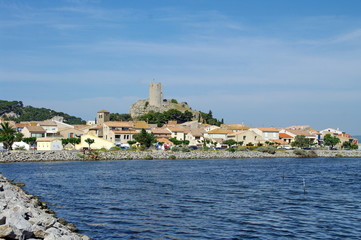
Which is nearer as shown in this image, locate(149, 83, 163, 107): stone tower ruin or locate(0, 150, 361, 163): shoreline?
locate(0, 150, 361, 163): shoreline

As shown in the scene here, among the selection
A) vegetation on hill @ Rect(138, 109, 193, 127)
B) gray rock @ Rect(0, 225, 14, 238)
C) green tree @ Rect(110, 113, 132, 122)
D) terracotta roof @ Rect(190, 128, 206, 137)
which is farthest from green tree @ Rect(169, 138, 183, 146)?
gray rock @ Rect(0, 225, 14, 238)

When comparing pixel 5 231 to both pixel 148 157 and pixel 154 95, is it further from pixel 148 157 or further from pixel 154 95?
pixel 154 95

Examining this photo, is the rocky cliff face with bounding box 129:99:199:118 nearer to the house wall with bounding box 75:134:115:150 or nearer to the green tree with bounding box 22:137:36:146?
the house wall with bounding box 75:134:115:150

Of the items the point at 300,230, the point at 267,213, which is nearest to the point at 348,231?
the point at 300,230

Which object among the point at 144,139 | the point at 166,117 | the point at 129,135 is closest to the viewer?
the point at 144,139

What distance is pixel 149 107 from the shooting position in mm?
155000

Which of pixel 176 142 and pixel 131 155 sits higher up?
pixel 176 142

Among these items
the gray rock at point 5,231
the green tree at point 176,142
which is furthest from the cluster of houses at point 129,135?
the gray rock at point 5,231

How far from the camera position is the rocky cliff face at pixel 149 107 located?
154 metres

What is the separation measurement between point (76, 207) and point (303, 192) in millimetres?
15604

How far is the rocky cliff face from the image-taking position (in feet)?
506

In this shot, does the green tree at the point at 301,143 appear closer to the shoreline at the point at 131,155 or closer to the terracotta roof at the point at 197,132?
the shoreline at the point at 131,155

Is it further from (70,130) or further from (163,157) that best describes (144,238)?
(70,130)

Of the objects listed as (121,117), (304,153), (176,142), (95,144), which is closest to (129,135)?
(176,142)
